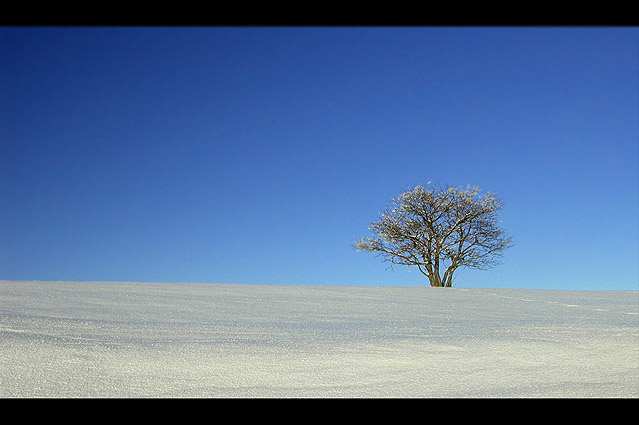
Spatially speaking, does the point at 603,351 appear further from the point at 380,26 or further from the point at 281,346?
the point at 380,26

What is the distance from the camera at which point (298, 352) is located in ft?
8.34

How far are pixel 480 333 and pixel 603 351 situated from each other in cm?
75

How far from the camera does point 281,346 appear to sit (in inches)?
105

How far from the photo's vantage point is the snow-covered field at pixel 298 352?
1979 millimetres

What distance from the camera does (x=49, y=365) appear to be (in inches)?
85.0

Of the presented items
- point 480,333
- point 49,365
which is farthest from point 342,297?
point 49,365

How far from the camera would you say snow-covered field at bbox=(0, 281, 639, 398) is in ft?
6.49

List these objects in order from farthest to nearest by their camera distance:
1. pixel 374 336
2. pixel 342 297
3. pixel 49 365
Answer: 1. pixel 342 297
2. pixel 374 336
3. pixel 49 365
